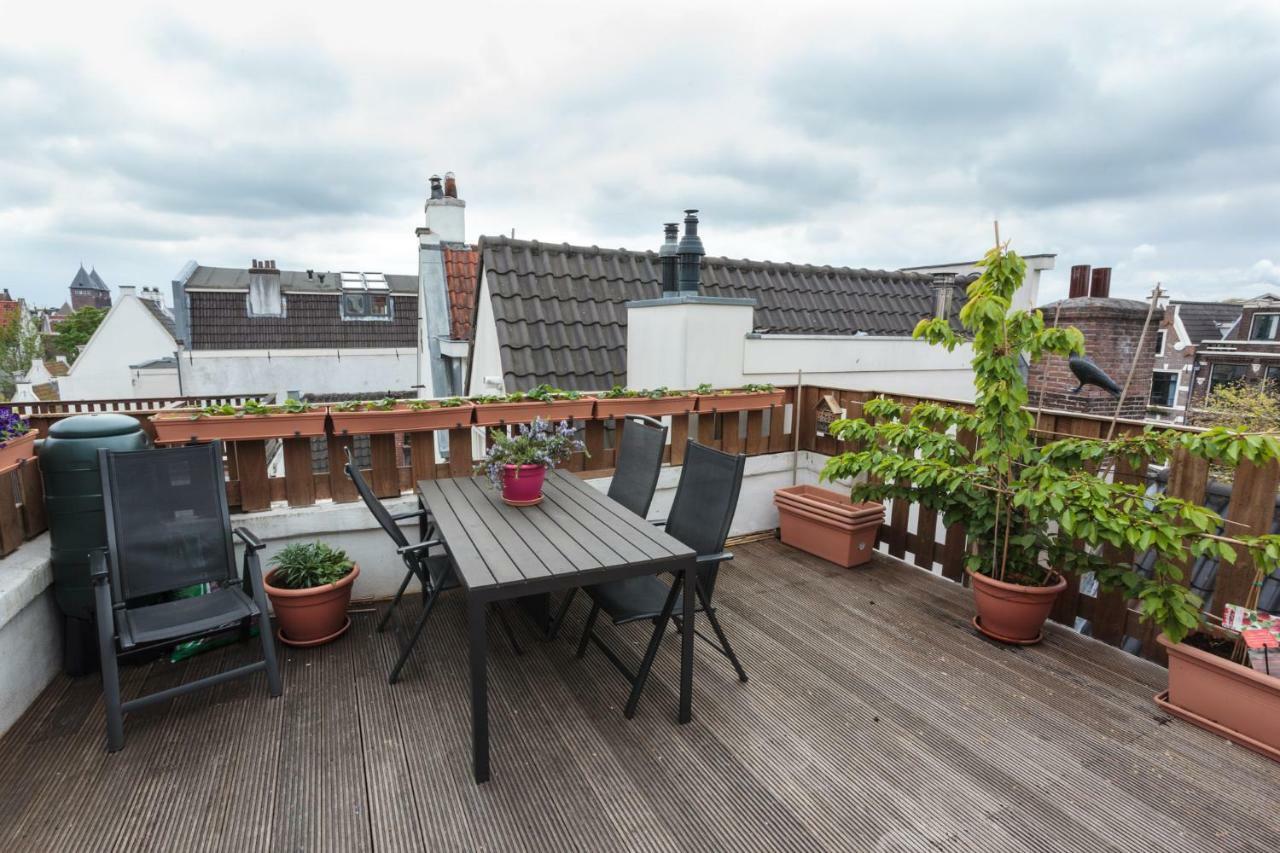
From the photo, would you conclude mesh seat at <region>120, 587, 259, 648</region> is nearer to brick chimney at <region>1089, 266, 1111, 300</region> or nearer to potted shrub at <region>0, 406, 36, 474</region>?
potted shrub at <region>0, 406, 36, 474</region>

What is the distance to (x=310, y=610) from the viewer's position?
274cm

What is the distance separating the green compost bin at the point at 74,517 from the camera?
8.02ft

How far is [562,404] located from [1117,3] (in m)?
4.57

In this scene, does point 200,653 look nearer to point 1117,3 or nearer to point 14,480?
point 14,480

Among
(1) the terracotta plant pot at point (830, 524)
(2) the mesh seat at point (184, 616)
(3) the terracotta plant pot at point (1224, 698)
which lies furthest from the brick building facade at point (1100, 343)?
(2) the mesh seat at point (184, 616)

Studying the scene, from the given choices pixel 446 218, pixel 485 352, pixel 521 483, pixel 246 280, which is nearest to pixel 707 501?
pixel 521 483

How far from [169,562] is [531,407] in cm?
182

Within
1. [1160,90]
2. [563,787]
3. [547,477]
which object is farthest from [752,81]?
[563,787]

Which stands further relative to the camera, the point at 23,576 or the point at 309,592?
the point at 309,592

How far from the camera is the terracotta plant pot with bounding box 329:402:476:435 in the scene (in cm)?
300

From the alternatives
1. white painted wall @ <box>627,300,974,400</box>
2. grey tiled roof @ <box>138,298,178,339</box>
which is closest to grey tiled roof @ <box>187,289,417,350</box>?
grey tiled roof @ <box>138,298,178,339</box>

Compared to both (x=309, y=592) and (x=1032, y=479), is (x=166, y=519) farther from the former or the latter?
(x=1032, y=479)

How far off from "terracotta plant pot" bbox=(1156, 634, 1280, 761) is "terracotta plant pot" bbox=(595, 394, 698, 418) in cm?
263

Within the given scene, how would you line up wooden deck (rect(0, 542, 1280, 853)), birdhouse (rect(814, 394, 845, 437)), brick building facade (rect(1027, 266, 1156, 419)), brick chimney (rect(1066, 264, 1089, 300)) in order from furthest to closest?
1. brick chimney (rect(1066, 264, 1089, 300))
2. brick building facade (rect(1027, 266, 1156, 419))
3. birdhouse (rect(814, 394, 845, 437))
4. wooden deck (rect(0, 542, 1280, 853))
